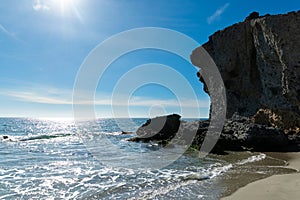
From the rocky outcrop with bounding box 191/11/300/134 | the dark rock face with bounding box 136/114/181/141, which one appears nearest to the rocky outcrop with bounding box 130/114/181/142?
the dark rock face with bounding box 136/114/181/141

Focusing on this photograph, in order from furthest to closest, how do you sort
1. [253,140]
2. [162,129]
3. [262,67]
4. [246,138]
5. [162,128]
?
[162,128], [162,129], [262,67], [246,138], [253,140]

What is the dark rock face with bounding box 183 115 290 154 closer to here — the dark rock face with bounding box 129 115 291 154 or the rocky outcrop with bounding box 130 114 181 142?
the dark rock face with bounding box 129 115 291 154

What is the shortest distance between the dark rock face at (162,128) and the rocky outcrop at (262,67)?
7.99 metres

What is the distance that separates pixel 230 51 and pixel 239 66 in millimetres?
2485

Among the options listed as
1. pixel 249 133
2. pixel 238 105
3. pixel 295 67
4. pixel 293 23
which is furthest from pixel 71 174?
pixel 238 105

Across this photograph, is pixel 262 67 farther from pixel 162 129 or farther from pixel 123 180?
pixel 123 180

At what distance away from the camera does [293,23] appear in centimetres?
2400

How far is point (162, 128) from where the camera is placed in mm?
38562

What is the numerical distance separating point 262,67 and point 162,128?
1653 cm

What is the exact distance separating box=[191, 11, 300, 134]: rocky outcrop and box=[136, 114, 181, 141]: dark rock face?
26.2 feet

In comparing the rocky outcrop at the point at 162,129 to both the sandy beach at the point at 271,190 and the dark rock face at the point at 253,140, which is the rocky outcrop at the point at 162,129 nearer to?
the dark rock face at the point at 253,140

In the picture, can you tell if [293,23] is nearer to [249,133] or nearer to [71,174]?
[249,133]

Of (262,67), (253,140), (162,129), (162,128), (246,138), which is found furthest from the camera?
(162,128)

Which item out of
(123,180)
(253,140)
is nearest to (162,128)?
(253,140)
